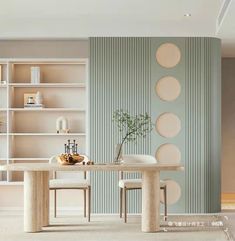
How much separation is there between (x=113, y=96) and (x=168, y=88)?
0.72 m

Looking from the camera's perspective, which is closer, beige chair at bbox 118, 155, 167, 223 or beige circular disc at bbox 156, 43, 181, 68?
beige chair at bbox 118, 155, 167, 223

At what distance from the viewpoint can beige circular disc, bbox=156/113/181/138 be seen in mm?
7461

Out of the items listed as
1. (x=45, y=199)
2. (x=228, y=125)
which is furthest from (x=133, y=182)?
(x=228, y=125)

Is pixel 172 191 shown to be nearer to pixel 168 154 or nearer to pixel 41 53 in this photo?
pixel 168 154

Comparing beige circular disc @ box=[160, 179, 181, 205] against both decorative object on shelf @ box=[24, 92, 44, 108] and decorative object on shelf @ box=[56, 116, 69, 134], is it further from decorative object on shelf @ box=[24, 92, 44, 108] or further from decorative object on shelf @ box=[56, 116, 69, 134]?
decorative object on shelf @ box=[24, 92, 44, 108]

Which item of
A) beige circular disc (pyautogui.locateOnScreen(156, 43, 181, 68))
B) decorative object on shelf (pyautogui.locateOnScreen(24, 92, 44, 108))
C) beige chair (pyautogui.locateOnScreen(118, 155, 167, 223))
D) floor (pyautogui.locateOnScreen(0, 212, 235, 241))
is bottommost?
floor (pyautogui.locateOnScreen(0, 212, 235, 241))

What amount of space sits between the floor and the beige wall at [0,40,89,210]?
0.76m

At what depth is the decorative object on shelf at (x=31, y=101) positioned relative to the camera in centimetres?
761

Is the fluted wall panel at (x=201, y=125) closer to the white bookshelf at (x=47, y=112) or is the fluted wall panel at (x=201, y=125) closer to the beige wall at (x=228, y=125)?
the white bookshelf at (x=47, y=112)

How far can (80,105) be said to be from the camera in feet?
25.6

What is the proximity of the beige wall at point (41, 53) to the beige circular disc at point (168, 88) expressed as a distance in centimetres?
107

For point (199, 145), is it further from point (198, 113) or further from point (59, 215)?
point (59, 215)
